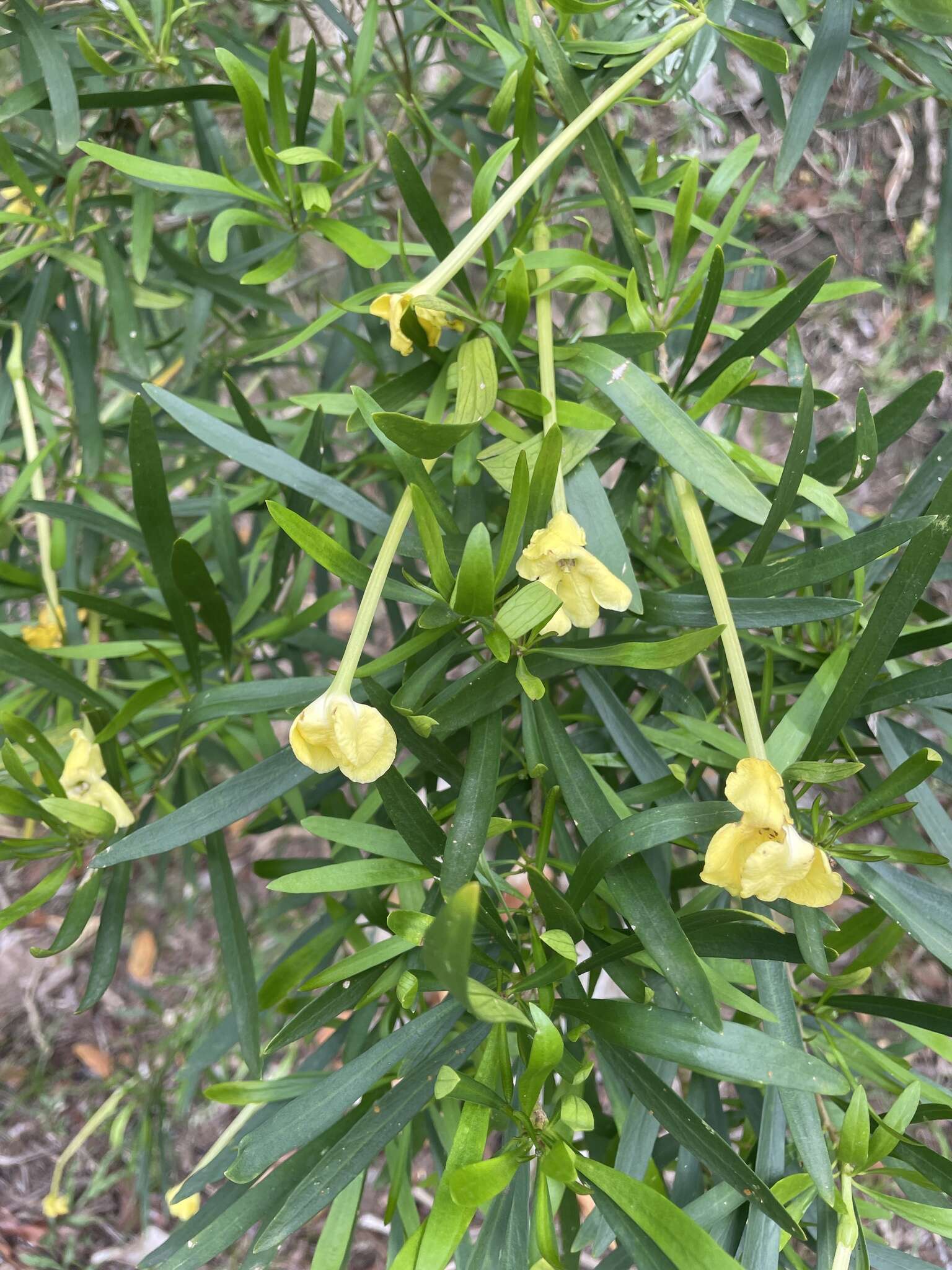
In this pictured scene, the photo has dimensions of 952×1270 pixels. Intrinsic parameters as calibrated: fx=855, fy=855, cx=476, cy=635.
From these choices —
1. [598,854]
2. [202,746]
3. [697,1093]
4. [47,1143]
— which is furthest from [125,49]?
[47,1143]

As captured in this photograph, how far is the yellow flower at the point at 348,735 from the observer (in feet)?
1.28

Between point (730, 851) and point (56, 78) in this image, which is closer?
point (730, 851)

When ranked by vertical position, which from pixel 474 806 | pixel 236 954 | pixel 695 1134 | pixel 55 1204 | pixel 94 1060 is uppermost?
pixel 474 806

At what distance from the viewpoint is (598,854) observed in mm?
440

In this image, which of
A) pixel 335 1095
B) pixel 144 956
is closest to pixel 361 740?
pixel 335 1095

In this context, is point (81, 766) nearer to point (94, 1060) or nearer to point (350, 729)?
point (350, 729)

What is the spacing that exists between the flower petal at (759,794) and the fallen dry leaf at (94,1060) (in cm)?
156

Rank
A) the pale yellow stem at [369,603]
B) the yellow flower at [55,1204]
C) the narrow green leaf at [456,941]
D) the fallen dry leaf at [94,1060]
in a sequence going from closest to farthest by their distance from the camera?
1. the narrow green leaf at [456,941]
2. the pale yellow stem at [369,603]
3. the yellow flower at [55,1204]
4. the fallen dry leaf at [94,1060]

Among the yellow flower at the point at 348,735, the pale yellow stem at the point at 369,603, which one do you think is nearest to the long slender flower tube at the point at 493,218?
the pale yellow stem at the point at 369,603

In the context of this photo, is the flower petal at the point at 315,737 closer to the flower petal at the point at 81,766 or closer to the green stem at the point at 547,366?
the green stem at the point at 547,366

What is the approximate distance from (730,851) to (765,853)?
2cm

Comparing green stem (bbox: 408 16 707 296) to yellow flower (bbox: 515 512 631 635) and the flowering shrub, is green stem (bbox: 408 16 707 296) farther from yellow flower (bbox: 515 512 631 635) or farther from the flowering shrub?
yellow flower (bbox: 515 512 631 635)

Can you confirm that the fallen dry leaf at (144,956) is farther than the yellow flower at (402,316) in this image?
Yes

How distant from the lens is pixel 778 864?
37cm
